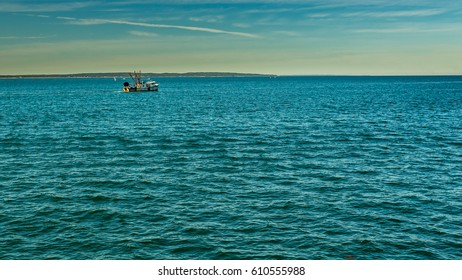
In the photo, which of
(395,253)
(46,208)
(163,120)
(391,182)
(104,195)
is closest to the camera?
(395,253)

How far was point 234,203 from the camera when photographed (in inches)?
1176

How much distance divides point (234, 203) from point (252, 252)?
738 centimetres

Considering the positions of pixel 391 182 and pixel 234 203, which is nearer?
pixel 234 203

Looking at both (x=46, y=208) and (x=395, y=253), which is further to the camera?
(x=46, y=208)
